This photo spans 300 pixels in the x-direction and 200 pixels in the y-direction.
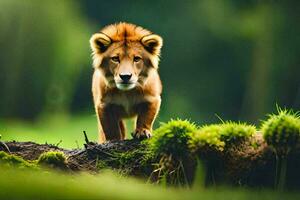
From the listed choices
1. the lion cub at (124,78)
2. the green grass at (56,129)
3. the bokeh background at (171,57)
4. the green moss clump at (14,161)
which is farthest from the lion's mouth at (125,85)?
the bokeh background at (171,57)

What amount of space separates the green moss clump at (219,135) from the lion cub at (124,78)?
1.45 meters

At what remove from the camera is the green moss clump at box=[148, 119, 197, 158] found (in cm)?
785

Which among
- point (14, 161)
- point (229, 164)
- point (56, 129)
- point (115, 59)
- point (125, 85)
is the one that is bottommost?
point (14, 161)

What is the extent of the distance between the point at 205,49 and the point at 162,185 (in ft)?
73.6

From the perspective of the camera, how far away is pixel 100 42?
10.0 meters

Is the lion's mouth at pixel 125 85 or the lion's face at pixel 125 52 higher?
the lion's face at pixel 125 52

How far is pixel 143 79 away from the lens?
32.2 feet

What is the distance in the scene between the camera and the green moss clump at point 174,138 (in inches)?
309

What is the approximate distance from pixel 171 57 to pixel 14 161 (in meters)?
22.0

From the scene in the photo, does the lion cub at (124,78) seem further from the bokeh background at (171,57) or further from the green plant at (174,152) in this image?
the bokeh background at (171,57)

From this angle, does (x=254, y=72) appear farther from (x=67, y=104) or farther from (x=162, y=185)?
(x=162, y=185)

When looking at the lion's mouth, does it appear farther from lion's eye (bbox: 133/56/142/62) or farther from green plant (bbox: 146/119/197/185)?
green plant (bbox: 146/119/197/185)

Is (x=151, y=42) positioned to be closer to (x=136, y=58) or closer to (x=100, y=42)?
(x=136, y=58)

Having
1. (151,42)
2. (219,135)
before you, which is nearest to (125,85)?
(151,42)
